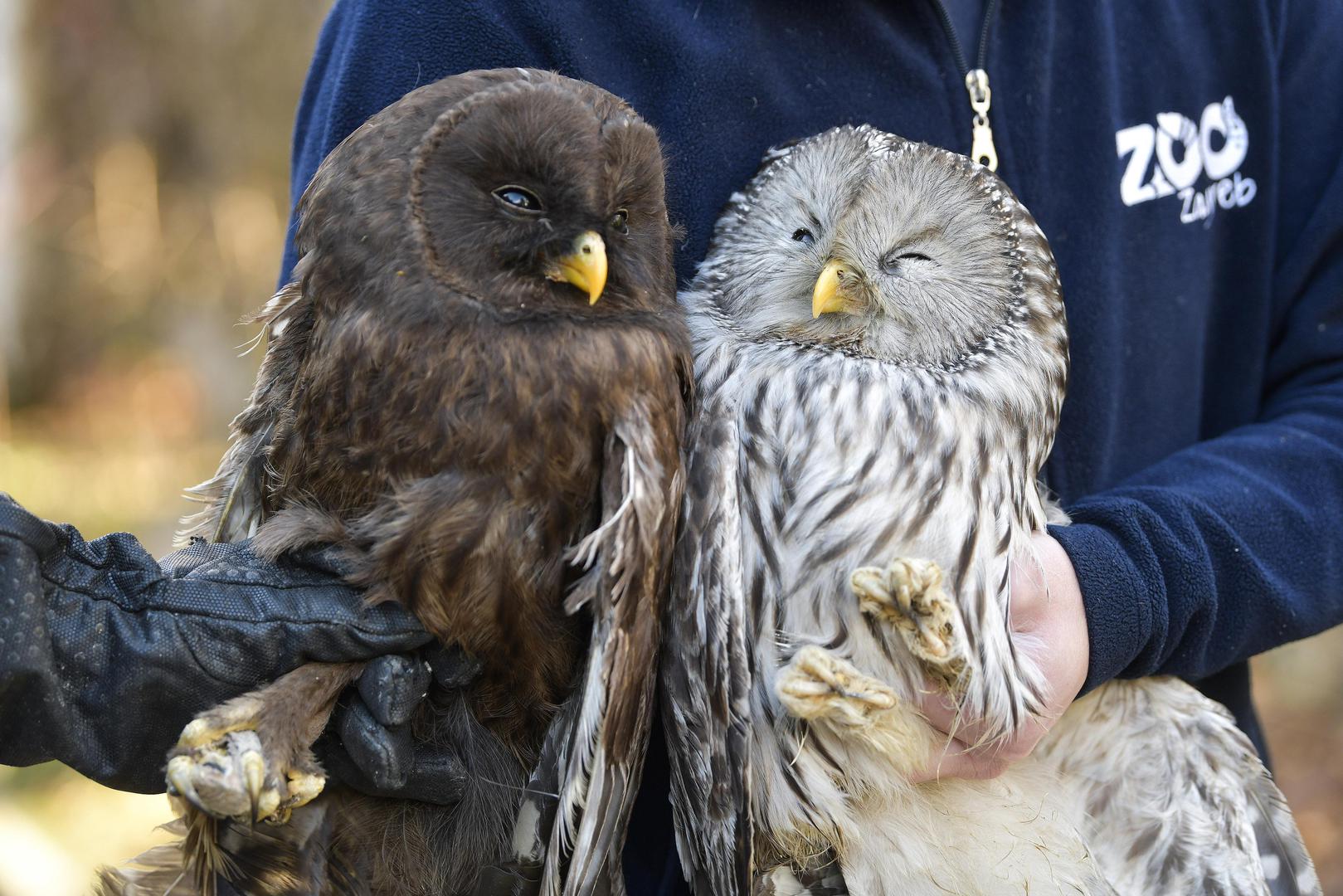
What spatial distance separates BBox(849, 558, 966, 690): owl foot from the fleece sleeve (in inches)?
14.0

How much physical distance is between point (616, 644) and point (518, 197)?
768 mm

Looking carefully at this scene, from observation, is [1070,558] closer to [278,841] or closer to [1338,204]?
[1338,204]

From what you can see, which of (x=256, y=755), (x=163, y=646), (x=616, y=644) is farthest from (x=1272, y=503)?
(x=163, y=646)

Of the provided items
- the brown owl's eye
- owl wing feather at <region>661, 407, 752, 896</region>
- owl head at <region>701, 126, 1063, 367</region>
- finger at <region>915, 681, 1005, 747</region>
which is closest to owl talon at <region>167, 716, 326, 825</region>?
owl wing feather at <region>661, 407, 752, 896</region>

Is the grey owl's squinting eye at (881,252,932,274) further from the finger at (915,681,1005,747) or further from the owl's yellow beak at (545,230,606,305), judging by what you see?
the finger at (915,681,1005,747)

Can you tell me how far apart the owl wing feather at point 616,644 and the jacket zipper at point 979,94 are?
990mm

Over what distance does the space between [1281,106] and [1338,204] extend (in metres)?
0.28

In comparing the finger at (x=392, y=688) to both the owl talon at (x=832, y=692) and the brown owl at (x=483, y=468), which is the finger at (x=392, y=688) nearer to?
the brown owl at (x=483, y=468)

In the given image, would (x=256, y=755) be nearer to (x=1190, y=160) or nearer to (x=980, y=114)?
(x=980, y=114)

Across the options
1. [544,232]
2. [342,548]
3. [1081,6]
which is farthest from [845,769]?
[1081,6]

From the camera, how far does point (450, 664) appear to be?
182 cm

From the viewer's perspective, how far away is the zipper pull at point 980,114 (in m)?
2.32

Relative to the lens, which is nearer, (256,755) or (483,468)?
(256,755)

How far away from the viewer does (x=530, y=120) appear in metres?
1.77
